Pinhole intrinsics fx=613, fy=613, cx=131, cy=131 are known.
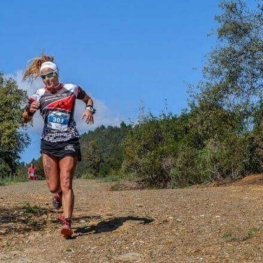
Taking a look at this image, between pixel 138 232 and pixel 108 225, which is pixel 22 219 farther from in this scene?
pixel 138 232

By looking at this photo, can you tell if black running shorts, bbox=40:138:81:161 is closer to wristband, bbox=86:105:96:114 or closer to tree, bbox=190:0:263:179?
wristband, bbox=86:105:96:114

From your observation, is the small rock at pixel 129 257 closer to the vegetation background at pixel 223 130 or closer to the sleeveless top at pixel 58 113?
the sleeveless top at pixel 58 113

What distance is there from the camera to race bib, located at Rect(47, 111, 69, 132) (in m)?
6.69

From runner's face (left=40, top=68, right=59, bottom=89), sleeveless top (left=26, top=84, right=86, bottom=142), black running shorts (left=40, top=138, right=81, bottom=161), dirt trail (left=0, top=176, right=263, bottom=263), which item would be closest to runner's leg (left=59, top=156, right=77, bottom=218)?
black running shorts (left=40, top=138, right=81, bottom=161)

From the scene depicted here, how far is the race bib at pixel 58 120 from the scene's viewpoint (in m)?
6.69

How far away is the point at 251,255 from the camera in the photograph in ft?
18.6

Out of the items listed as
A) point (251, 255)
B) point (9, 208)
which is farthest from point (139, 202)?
point (251, 255)

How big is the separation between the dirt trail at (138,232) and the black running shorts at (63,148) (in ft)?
2.94

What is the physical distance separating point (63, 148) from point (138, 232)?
123cm

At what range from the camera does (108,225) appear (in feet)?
23.5

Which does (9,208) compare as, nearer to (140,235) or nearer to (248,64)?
(140,235)

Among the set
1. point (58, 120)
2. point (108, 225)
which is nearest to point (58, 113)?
point (58, 120)

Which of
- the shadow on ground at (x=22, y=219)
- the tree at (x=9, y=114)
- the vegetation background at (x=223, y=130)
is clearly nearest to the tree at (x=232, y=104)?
the vegetation background at (x=223, y=130)

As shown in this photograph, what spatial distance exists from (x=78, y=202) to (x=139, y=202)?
965 millimetres
